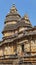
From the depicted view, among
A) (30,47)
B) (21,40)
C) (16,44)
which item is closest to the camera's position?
(30,47)

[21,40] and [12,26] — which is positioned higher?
[12,26]

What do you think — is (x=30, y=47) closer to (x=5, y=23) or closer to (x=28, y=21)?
(x=28, y=21)

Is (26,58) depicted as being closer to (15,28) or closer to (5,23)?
(15,28)

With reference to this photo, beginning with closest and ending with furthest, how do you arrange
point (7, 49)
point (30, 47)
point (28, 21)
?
point (30, 47) < point (7, 49) < point (28, 21)

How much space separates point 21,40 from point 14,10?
2140cm

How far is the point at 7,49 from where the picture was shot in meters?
33.2

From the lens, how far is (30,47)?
25531 millimetres

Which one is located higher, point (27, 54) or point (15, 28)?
point (15, 28)

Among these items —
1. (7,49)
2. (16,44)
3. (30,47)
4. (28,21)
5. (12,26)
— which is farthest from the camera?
(12,26)

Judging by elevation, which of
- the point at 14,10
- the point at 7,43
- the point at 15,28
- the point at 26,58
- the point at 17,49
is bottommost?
the point at 26,58

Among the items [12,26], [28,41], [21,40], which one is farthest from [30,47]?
[12,26]

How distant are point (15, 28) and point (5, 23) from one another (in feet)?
14.0

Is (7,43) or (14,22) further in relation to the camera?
(14,22)

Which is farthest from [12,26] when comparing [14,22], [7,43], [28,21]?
[7,43]
